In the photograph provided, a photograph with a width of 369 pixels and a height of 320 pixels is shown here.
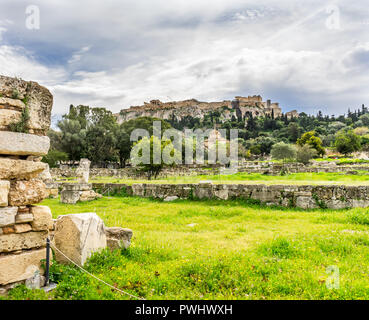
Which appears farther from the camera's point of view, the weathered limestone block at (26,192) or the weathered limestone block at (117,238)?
the weathered limestone block at (117,238)

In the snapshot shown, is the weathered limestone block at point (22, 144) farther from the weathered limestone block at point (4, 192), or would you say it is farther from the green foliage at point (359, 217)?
the green foliage at point (359, 217)

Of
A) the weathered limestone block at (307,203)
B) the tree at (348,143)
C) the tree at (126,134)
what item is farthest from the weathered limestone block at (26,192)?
the tree at (348,143)

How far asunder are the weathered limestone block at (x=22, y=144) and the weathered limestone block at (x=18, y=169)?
5.8 inches

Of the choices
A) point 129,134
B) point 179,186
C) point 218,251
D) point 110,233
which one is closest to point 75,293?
point 110,233

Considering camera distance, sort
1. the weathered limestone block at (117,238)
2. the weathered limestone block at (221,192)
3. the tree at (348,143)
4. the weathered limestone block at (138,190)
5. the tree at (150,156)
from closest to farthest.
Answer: the weathered limestone block at (117,238) < the weathered limestone block at (221,192) < the weathered limestone block at (138,190) < the tree at (150,156) < the tree at (348,143)

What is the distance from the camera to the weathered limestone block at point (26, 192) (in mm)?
4152

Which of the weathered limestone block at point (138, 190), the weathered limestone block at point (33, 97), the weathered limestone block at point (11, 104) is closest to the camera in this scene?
the weathered limestone block at point (11, 104)

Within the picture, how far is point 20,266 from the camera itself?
410 centimetres

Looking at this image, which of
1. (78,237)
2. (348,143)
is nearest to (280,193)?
(78,237)

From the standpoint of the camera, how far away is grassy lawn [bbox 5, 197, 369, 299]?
391 cm

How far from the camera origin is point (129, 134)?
52.1m

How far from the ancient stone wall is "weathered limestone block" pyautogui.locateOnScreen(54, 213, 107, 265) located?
0.37 metres

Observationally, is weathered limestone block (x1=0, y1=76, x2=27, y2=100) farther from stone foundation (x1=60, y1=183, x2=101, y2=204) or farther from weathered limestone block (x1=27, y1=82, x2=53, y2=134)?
stone foundation (x1=60, y1=183, x2=101, y2=204)
